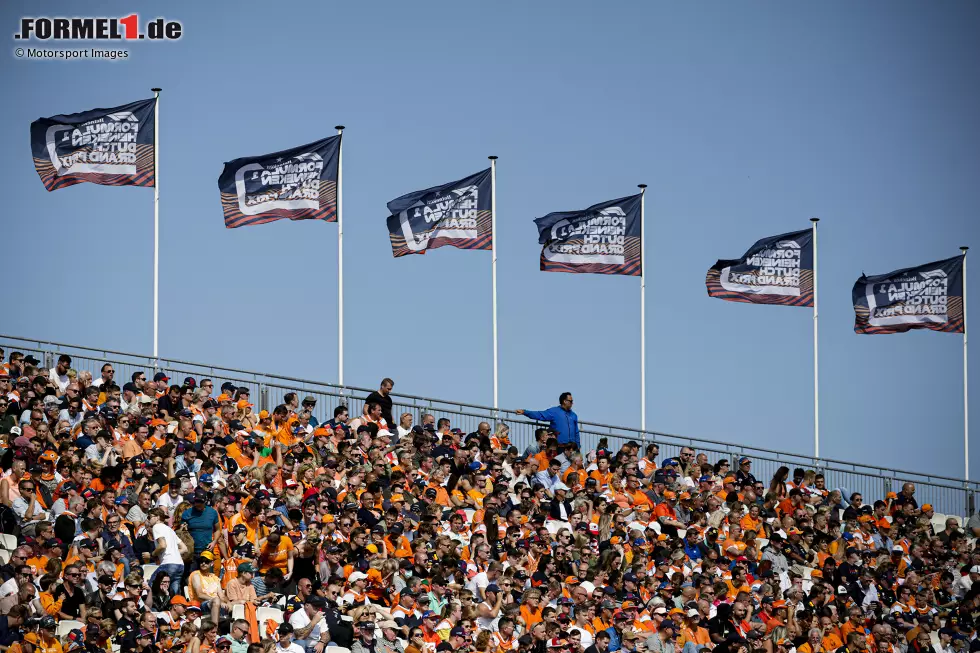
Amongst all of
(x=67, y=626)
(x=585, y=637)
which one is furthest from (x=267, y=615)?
(x=585, y=637)

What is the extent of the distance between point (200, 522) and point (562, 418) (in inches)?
393

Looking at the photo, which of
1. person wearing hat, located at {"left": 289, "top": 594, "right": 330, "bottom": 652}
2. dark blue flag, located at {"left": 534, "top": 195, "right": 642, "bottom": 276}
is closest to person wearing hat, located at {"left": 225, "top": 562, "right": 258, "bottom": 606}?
person wearing hat, located at {"left": 289, "top": 594, "right": 330, "bottom": 652}

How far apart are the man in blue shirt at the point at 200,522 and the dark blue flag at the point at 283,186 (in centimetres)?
1025

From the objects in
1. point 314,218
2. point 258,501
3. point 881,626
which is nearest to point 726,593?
point 881,626

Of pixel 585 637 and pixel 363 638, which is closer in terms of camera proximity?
pixel 363 638

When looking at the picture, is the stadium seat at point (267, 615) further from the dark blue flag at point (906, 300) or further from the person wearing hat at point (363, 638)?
the dark blue flag at point (906, 300)

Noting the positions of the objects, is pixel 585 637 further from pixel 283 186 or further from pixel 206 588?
pixel 283 186

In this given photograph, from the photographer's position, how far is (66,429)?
24.1 metres

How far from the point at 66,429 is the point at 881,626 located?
1259cm

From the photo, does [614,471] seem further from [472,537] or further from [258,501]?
[258,501]

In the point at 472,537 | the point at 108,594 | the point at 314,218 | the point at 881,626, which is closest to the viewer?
the point at 108,594

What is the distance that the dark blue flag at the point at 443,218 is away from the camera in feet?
106

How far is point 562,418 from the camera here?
3039 centimetres

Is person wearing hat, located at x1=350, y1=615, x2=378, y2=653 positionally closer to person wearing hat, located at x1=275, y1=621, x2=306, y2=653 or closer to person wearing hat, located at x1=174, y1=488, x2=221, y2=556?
person wearing hat, located at x1=275, y1=621, x2=306, y2=653
